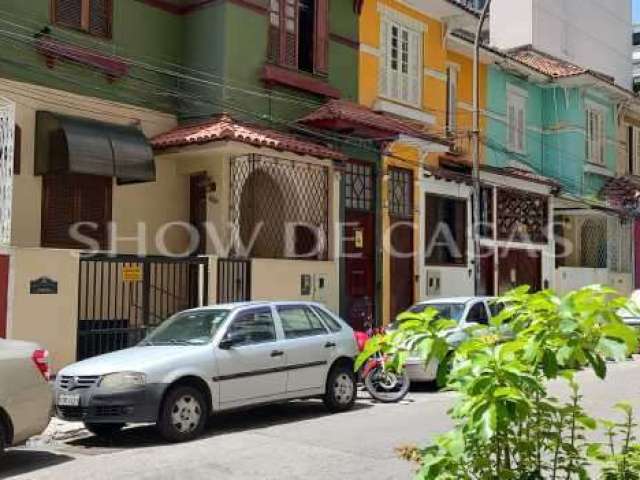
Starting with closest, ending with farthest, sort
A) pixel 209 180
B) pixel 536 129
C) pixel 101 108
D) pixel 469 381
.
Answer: pixel 469 381, pixel 101 108, pixel 209 180, pixel 536 129

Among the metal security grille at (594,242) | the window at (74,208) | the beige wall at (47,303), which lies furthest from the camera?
the metal security grille at (594,242)

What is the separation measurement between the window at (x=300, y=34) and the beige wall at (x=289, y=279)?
4.22 meters

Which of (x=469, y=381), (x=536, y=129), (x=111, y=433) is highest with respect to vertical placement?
(x=536, y=129)

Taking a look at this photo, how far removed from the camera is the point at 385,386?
41.3 ft

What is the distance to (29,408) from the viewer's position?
7816 mm

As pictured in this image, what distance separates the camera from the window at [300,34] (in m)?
17.3

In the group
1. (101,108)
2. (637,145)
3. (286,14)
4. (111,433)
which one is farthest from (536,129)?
(111,433)

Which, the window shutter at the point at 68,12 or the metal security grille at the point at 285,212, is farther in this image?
the metal security grille at the point at 285,212

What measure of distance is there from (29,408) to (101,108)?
8.34 m

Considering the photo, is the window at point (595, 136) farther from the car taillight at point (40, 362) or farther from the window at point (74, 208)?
the car taillight at point (40, 362)

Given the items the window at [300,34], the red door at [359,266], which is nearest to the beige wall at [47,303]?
the window at [300,34]

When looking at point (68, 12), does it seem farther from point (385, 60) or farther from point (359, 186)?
point (385, 60)

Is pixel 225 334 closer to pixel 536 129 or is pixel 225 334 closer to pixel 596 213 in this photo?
pixel 536 129

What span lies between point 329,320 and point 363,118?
714cm
